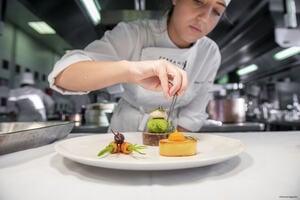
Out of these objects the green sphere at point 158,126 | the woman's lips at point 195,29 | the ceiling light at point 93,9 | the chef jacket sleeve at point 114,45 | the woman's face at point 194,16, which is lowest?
the green sphere at point 158,126

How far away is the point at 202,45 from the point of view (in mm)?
1198

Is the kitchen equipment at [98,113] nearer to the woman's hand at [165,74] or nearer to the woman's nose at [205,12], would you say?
the woman's nose at [205,12]

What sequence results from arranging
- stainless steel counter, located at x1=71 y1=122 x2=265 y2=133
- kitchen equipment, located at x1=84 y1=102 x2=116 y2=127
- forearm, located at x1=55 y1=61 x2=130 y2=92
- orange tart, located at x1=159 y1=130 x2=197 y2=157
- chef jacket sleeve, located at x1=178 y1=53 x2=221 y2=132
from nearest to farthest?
orange tart, located at x1=159 y1=130 x2=197 y2=157
forearm, located at x1=55 y1=61 x2=130 y2=92
chef jacket sleeve, located at x1=178 y1=53 x2=221 y2=132
stainless steel counter, located at x1=71 y1=122 x2=265 y2=133
kitchen equipment, located at x1=84 y1=102 x2=116 y2=127

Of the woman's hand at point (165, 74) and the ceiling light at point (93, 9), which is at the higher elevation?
the ceiling light at point (93, 9)

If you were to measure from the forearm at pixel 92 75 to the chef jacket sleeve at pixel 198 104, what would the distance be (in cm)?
62

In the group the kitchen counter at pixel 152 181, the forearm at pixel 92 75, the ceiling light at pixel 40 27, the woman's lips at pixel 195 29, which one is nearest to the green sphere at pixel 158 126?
the forearm at pixel 92 75

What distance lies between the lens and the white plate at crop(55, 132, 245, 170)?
1.23ft

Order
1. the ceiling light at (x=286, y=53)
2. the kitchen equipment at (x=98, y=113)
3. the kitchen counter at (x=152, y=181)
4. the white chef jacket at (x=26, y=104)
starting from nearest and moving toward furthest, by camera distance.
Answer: the kitchen counter at (x=152, y=181) < the kitchen equipment at (x=98, y=113) < the white chef jacket at (x=26, y=104) < the ceiling light at (x=286, y=53)

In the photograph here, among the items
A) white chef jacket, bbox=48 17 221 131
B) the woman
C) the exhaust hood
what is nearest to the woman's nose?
the woman

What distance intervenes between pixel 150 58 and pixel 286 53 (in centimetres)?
372

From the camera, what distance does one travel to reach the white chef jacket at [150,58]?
1011mm

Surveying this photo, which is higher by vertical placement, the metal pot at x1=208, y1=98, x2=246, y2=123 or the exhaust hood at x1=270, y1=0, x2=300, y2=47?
the exhaust hood at x1=270, y1=0, x2=300, y2=47

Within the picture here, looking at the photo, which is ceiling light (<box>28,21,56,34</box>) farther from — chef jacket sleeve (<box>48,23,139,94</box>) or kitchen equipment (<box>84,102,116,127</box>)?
chef jacket sleeve (<box>48,23,139,94</box>)

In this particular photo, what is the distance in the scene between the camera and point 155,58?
1063 mm
